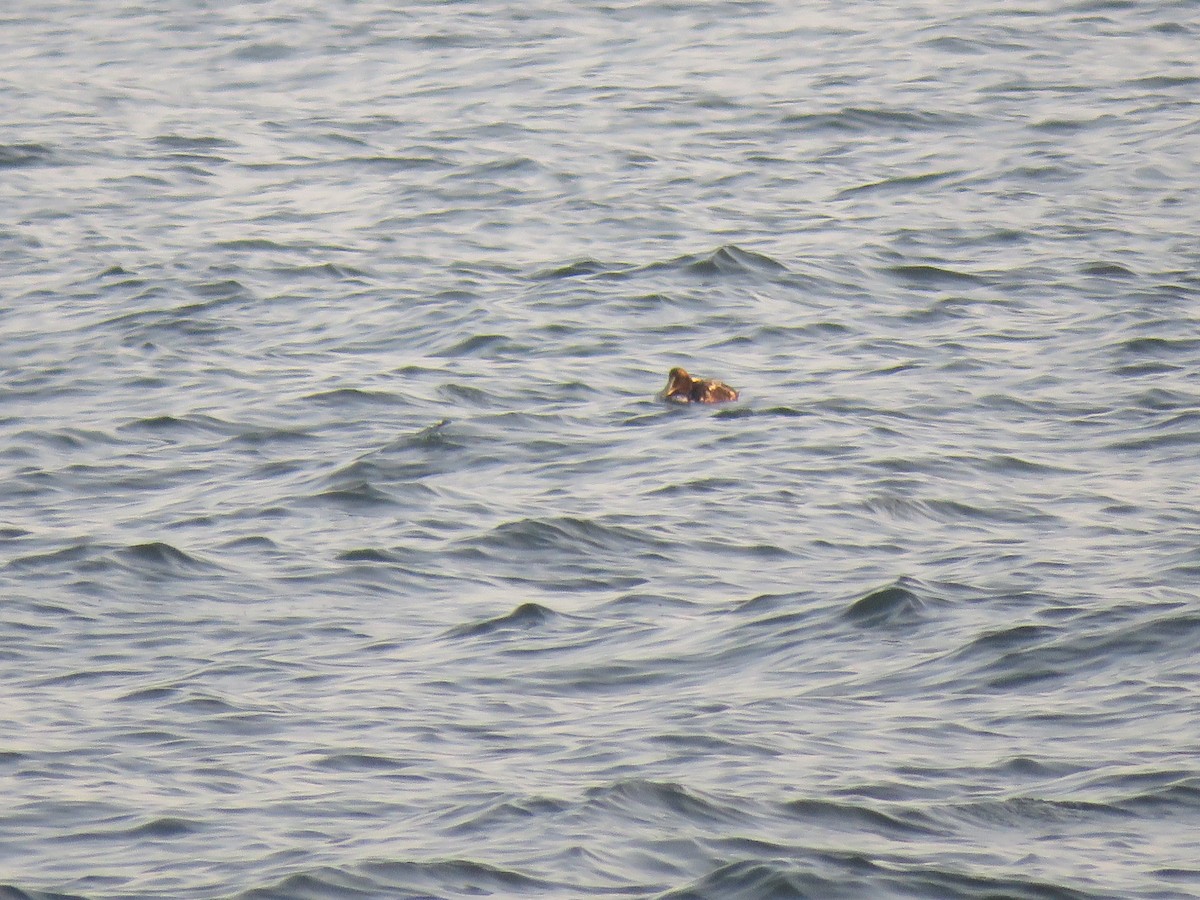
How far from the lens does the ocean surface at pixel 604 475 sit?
364 inches

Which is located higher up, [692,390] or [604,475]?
[692,390]

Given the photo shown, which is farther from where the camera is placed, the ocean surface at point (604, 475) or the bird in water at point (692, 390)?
the bird in water at point (692, 390)

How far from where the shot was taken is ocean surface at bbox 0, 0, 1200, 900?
9.24 metres

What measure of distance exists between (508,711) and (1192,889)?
357 centimetres

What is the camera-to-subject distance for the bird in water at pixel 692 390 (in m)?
15.5

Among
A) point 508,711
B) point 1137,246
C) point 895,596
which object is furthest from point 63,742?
Result: point 1137,246

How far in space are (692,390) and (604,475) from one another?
1.57 metres

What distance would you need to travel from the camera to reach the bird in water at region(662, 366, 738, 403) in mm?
15523

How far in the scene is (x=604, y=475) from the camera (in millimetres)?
14305

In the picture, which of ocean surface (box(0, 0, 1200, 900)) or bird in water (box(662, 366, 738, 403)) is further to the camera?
bird in water (box(662, 366, 738, 403))

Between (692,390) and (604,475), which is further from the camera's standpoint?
(692,390)

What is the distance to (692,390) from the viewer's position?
51.1 ft

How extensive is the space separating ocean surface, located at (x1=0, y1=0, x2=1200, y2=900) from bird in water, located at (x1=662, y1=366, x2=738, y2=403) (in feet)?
0.62

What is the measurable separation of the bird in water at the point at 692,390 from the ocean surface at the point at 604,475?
0.19 metres
